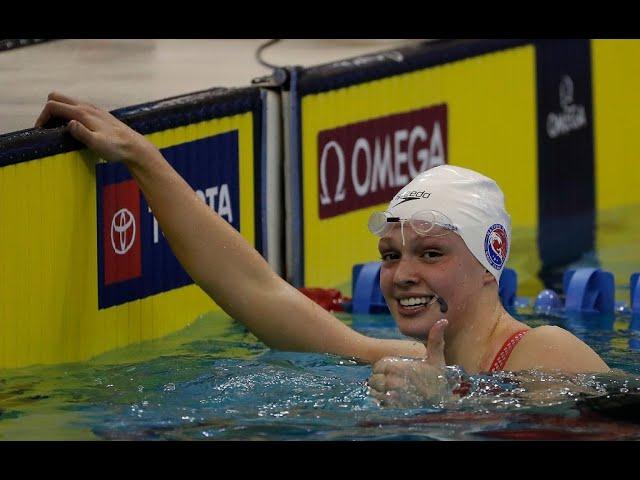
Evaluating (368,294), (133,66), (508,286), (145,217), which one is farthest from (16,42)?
(508,286)

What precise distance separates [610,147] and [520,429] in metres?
5.14

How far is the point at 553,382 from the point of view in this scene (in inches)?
153

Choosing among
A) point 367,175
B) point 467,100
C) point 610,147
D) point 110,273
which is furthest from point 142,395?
point 610,147

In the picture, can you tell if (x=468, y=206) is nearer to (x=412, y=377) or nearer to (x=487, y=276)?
(x=487, y=276)

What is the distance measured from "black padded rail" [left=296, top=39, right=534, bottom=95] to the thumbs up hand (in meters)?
2.60

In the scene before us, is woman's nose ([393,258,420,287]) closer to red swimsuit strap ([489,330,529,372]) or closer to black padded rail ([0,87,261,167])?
red swimsuit strap ([489,330,529,372])

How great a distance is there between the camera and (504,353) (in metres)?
3.96

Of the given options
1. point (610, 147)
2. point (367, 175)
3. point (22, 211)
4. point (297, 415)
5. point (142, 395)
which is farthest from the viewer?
point (610, 147)

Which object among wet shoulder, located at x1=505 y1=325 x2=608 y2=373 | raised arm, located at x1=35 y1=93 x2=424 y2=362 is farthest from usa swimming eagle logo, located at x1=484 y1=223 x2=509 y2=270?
raised arm, located at x1=35 y1=93 x2=424 y2=362

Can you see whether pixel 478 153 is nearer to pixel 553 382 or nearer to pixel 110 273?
pixel 110 273

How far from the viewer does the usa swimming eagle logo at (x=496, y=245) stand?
4016 mm

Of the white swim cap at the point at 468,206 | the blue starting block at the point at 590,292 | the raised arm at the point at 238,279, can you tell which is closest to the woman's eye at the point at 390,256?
the white swim cap at the point at 468,206

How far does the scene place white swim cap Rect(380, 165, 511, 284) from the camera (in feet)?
13.1
